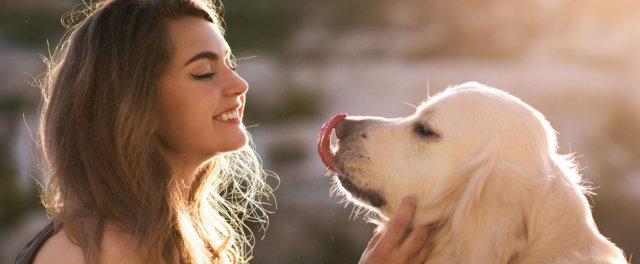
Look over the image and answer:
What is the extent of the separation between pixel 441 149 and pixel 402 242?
1.33 ft

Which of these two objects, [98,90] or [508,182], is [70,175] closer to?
[98,90]

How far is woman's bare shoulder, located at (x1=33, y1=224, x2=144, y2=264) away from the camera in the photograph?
2.22 metres

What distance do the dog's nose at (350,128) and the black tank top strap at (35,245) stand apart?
1.24 meters

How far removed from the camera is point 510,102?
232 centimetres

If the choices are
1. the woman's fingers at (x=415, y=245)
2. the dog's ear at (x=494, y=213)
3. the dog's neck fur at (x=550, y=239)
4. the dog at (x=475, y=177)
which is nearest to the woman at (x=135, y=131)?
the woman's fingers at (x=415, y=245)

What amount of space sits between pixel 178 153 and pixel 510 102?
1456mm

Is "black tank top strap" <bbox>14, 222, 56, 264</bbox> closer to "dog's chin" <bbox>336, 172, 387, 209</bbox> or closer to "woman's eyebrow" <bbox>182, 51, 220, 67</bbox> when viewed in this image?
"woman's eyebrow" <bbox>182, 51, 220, 67</bbox>

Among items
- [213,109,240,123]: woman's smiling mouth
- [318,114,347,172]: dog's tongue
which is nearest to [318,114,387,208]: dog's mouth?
[318,114,347,172]: dog's tongue

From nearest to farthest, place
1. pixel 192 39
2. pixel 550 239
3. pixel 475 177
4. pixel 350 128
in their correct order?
1. pixel 550 239
2. pixel 475 177
3. pixel 192 39
4. pixel 350 128

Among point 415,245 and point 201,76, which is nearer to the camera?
point 415,245

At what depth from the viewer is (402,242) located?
7.89 ft

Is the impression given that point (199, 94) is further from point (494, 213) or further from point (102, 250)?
point (494, 213)

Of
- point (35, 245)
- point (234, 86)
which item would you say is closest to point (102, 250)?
point (35, 245)

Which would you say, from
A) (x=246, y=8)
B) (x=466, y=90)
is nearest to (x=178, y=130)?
(x=466, y=90)
